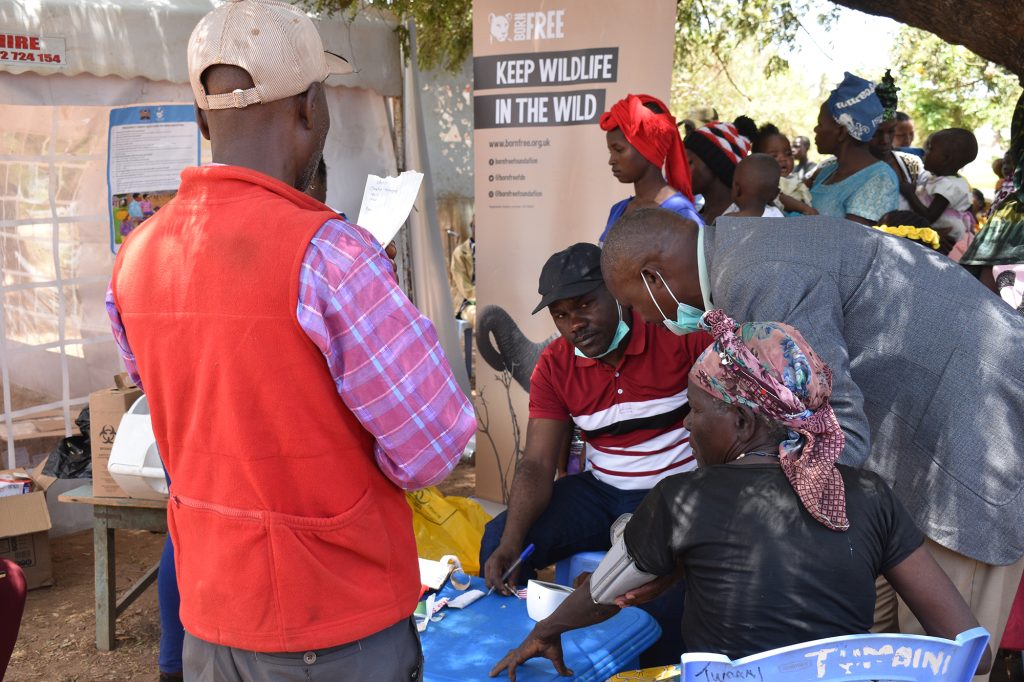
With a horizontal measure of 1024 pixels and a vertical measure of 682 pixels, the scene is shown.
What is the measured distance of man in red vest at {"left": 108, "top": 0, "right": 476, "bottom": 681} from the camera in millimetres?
1325

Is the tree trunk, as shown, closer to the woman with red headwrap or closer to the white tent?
the woman with red headwrap

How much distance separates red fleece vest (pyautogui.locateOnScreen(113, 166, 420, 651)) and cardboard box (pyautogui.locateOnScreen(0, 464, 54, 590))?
3.47 metres

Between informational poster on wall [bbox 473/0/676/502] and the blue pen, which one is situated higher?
informational poster on wall [bbox 473/0/676/502]

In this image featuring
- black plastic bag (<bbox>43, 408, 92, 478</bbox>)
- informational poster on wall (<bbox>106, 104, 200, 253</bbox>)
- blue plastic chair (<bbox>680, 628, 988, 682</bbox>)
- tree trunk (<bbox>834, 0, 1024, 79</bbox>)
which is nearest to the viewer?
blue plastic chair (<bbox>680, 628, 988, 682</bbox>)

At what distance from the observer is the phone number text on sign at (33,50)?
4.46 m

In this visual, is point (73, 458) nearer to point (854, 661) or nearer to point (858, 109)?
point (854, 661)

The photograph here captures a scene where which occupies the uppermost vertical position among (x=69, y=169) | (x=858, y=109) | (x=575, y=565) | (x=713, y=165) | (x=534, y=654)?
(x=858, y=109)

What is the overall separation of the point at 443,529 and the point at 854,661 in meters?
2.52

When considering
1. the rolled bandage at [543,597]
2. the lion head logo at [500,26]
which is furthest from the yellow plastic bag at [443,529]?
the lion head logo at [500,26]

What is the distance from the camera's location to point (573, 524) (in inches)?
127

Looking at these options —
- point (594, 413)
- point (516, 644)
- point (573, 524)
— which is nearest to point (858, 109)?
point (594, 413)

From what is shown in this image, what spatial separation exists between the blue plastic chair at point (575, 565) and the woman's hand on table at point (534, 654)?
967 millimetres

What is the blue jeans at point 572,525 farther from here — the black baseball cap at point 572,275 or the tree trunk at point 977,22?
the tree trunk at point 977,22

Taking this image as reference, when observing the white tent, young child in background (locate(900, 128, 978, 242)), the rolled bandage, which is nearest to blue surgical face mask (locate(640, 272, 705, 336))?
the rolled bandage
